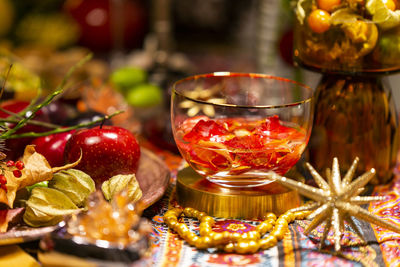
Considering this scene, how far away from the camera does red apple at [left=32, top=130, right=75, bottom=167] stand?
1.98ft

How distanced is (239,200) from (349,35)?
0.74 ft

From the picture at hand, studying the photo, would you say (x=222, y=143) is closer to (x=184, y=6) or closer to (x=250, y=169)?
(x=250, y=169)

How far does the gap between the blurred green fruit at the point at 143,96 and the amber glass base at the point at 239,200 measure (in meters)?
0.53

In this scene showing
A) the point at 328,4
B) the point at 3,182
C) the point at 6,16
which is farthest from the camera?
the point at 6,16

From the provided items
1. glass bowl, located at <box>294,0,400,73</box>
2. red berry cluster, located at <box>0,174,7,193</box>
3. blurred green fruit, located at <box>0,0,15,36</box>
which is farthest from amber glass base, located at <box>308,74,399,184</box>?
blurred green fruit, located at <box>0,0,15,36</box>

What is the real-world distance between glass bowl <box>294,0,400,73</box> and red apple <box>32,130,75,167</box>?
323 mm

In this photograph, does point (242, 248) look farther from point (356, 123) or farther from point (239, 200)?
point (356, 123)

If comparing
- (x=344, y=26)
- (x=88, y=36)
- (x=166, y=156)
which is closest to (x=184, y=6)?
(x=88, y=36)

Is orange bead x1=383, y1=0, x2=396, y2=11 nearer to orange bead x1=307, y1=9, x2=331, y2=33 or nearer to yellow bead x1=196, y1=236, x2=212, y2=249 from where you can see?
orange bead x1=307, y1=9, x2=331, y2=33

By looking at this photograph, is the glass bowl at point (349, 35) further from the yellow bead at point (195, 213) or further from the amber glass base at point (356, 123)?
the yellow bead at point (195, 213)

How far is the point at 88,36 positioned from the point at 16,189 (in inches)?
44.5

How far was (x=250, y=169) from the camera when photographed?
1.73 ft

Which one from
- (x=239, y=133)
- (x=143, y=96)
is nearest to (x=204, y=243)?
(x=239, y=133)

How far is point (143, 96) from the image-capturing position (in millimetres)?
1069
